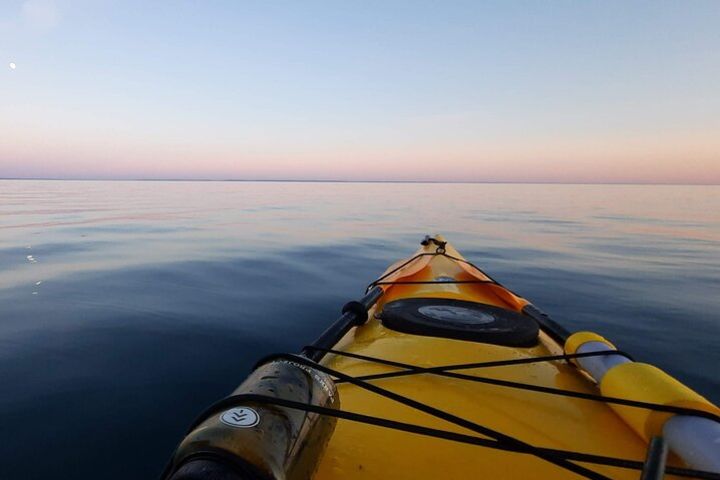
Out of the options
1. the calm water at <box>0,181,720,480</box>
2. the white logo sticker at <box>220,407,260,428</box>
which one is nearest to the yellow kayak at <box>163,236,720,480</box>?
the white logo sticker at <box>220,407,260,428</box>

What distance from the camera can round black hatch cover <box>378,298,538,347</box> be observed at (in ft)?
10.6

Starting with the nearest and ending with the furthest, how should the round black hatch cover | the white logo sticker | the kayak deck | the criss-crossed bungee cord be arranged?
1. the white logo sticker
2. the criss-crossed bungee cord
3. the kayak deck
4. the round black hatch cover

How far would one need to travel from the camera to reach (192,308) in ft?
20.6

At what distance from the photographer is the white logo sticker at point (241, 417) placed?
1.28 meters

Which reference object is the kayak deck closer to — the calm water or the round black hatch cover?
the round black hatch cover

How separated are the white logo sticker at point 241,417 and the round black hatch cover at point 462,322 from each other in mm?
2176

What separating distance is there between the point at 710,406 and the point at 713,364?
4.19 meters

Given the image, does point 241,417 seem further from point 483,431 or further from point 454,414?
point 454,414

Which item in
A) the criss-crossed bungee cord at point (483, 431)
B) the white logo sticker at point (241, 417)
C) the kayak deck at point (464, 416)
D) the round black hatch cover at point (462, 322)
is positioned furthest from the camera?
the round black hatch cover at point (462, 322)

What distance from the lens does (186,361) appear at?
4.45m

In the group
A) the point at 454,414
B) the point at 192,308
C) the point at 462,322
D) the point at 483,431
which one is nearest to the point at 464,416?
the point at 454,414

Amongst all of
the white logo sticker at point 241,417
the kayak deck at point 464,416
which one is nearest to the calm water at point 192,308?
the kayak deck at point 464,416

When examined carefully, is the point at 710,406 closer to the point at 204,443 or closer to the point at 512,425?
the point at 512,425

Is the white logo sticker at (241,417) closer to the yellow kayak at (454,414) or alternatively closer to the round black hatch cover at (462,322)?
the yellow kayak at (454,414)
